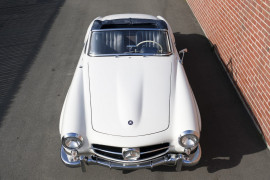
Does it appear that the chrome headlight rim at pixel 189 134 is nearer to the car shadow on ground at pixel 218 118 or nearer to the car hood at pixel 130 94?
the car hood at pixel 130 94

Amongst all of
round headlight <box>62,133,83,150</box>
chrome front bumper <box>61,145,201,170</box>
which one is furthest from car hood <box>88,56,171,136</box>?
chrome front bumper <box>61,145,201,170</box>

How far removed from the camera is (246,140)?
4227 millimetres

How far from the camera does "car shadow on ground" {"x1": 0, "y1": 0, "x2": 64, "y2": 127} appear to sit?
553cm

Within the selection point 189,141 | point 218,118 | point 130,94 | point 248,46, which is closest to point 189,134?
point 189,141

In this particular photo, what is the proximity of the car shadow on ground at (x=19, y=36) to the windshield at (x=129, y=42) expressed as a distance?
2.35m

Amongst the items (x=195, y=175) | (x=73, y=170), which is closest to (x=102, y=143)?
(x=73, y=170)

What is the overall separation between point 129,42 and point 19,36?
15.0ft

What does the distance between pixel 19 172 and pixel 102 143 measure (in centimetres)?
161

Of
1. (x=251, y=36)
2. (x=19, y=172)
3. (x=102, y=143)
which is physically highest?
(x=251, y=36)

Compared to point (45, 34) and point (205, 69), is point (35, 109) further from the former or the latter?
point (205, 69)

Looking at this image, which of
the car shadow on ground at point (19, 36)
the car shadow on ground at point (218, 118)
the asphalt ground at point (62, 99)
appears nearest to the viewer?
the asphalt ground at point (62, 99)

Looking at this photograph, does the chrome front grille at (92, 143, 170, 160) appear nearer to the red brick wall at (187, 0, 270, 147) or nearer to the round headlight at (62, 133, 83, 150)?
the round headlight at (62, 133, 83, 150)

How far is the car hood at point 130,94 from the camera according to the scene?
3.24m

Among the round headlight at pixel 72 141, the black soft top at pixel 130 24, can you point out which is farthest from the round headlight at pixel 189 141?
the black soft top at pixel 130 24
